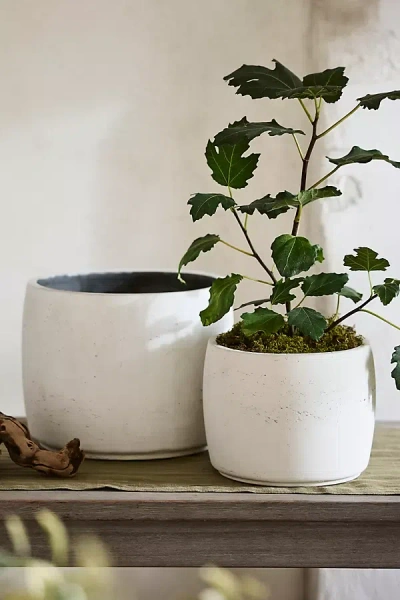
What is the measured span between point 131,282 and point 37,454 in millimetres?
306

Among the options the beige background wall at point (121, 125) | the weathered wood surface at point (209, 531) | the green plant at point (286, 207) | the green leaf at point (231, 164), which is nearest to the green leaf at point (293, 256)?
the green plant at point (286, 207)

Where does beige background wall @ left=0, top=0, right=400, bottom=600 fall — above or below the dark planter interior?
above

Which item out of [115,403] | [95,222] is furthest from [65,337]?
[95,222]

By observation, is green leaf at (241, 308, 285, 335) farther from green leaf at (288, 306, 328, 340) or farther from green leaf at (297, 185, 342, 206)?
green leaf at (297, 185, 342, 206)

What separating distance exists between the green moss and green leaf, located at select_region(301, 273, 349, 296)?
2.1 inches

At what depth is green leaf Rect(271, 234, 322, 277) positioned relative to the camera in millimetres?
Answer: 826

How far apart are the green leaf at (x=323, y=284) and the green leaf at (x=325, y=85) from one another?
187 millimetres

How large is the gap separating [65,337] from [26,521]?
0.21m

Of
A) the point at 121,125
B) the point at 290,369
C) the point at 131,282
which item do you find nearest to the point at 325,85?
the point at 290,369

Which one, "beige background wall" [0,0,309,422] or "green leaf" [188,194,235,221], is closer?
"green leaf" [188,194,235,221]

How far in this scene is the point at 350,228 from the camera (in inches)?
50.8

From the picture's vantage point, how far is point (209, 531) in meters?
0.85

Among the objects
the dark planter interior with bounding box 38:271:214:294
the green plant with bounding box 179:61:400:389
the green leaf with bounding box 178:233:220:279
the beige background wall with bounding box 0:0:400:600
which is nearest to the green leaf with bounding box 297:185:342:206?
the green plant with bounding box 179:61:400:389

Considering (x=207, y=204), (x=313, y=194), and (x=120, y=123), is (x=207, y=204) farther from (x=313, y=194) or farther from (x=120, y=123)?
(x=120, y=123)
